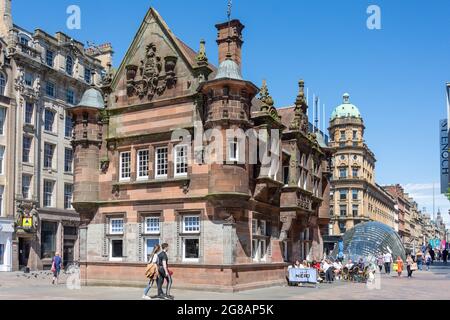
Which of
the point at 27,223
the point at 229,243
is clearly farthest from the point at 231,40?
the point at 27,223

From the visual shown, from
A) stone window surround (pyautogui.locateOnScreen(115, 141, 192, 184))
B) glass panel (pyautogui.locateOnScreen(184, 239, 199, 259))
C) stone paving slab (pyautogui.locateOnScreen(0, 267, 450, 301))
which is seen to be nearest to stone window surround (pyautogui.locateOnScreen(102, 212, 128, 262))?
stone window surround (pyautogui.locateOnScreen(115, 141, 192, 184))

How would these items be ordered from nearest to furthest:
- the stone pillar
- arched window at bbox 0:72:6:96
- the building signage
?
the stone pillar, the building signage, arched window at bbox 0:72:6:96

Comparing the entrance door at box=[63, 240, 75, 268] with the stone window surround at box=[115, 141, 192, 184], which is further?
the entrance door at box=[63, 240, 75, 268]

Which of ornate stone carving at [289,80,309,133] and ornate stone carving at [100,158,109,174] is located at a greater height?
ornate stone carving at [289,80,309,133]

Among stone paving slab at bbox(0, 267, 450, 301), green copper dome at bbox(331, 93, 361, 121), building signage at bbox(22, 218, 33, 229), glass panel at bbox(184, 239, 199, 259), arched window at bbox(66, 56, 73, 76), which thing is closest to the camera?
stone paving slab at bbox(0, 267, 450, 301)

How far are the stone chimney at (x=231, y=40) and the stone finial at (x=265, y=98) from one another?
1.78 meters

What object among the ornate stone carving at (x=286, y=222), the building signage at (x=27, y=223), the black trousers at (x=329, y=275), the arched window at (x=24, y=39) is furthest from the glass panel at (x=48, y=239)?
the black trousers at (x=329, y=275)

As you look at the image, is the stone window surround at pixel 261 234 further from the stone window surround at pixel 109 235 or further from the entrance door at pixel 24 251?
the entrance door at pixel 24 251

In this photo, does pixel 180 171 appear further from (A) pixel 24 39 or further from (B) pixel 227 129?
(A) pixel 24 39

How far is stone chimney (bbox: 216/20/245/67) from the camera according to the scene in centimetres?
2966

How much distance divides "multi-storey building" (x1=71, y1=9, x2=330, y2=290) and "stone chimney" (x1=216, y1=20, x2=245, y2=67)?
0.17ft

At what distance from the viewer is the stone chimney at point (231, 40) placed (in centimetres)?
2966

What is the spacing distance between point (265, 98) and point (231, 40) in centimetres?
348

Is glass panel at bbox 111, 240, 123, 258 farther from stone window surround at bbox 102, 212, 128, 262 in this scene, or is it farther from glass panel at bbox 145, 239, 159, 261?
glass panel at bbox 145, 239, 159, 261
